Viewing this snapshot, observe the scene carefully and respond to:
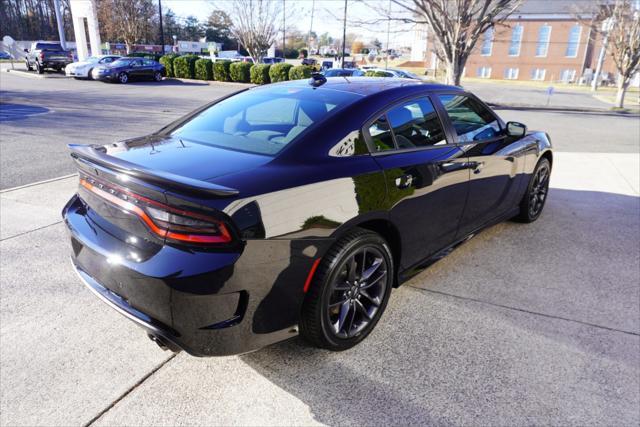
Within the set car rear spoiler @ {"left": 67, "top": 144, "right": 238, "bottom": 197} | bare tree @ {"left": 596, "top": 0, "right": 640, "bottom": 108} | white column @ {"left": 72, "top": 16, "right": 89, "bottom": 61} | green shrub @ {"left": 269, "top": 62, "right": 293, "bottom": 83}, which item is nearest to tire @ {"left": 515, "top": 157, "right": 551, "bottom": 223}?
car rear spoiler @ {"left": 67, "top": 144, "right": 238, "bottom": 197}

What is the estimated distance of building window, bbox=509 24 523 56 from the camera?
5569cm

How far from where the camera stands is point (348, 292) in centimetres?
270

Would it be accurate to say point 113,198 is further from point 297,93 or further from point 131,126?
point 131,126

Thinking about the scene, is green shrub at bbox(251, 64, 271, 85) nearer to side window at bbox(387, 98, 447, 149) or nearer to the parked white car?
the parked white car

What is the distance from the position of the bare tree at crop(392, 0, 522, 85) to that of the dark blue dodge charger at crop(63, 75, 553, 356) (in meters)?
12.4

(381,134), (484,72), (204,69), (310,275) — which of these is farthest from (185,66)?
(484,72)

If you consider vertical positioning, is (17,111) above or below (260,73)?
below

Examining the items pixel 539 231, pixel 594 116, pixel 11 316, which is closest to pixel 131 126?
pixel 11 316

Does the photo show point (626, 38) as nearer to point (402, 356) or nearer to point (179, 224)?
point (402, 356)

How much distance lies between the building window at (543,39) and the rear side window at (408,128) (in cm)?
6126

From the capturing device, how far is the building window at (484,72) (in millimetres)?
57850

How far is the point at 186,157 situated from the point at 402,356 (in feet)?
5.73

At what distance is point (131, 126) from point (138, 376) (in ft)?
32.9

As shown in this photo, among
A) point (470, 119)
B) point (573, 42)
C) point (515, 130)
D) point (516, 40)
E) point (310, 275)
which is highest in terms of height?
point (516, 40)
